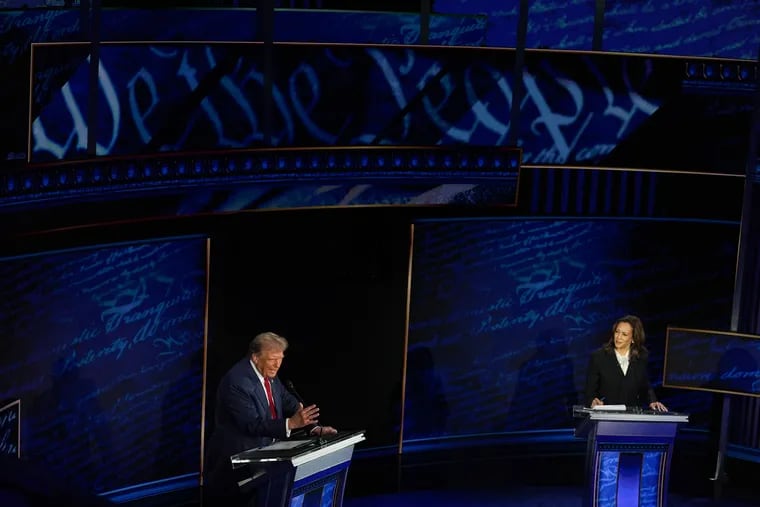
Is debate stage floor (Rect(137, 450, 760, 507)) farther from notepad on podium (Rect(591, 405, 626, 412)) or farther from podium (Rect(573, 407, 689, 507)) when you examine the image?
notepad on podium (Rect(591, 405, 626, 412))

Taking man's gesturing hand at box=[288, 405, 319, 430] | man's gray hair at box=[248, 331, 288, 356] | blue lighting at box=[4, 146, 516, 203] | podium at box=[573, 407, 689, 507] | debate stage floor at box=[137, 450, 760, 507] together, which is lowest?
debate stage floor at box=[137, 450, 760, 507]

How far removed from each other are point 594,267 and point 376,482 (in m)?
2.62

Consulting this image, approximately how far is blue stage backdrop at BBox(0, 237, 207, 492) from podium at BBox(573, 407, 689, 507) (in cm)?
278

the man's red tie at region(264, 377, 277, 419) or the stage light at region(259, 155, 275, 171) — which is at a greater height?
the stage light at region(259, 155, 275, 171)

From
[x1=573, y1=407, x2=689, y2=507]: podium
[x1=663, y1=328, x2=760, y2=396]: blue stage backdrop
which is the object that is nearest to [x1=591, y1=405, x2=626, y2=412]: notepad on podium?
[x1=573, y1=407, x2=689, y2=507]: podium

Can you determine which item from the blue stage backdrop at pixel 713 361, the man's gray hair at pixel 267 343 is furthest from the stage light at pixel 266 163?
the blue stage backdrop at pixel 713 361

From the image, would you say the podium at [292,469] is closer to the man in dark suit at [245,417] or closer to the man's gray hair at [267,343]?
the man in dark suit at [245,417]

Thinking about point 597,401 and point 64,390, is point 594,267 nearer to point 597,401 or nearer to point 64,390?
point 597,401

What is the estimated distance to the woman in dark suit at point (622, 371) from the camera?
862 cm

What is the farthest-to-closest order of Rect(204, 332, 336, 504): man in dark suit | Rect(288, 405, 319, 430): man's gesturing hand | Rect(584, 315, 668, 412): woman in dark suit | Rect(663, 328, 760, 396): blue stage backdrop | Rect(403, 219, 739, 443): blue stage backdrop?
Rect(403, 219, 739, 443): blue stage backdrop
Rect(663, 328, 760, 396): blue stage backdrop
Rect(584, 315, 668, 412): woman in dark suit
Rect(204, 332, 336, 504): man in dark suit
Rect(288, 405, 319, 430): man's gesturing hand

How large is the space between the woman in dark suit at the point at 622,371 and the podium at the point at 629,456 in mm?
485

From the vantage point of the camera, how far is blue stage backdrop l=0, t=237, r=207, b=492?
7.79m

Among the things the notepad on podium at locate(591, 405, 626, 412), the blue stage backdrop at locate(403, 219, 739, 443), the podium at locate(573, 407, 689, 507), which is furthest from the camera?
the blue stage backdrop at locate(403, 219, 739, 443)

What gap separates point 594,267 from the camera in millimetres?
10641
